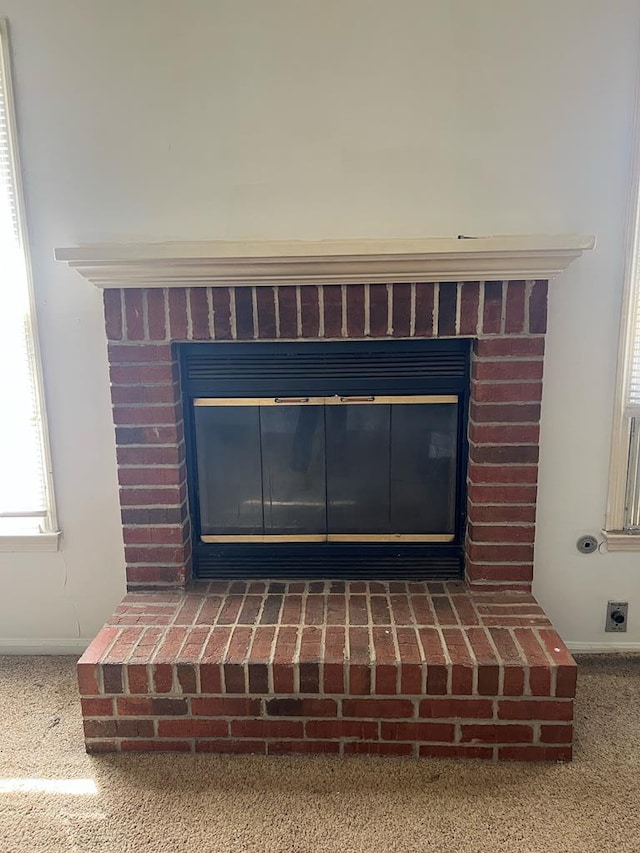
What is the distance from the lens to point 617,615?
2.17m

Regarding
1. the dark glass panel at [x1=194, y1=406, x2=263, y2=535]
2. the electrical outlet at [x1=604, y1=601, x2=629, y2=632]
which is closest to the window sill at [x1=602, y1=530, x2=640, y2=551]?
the electrical outlet at [x1=604, y1=601, x2=629, y2=632]

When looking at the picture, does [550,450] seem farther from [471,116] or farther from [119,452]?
[119,452]

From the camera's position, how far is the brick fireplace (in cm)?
171

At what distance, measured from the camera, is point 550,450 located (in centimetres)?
208

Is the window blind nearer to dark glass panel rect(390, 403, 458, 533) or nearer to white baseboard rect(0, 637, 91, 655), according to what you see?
white baseboard rect(0, 637, 91, 655)

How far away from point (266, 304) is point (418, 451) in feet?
2.32

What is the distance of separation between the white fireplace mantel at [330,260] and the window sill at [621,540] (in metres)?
0.90

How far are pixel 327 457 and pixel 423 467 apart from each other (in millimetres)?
330

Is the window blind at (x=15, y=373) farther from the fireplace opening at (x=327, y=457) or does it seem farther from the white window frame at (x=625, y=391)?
the white window frame at (x=625, y=391)

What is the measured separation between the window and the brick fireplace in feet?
0.99

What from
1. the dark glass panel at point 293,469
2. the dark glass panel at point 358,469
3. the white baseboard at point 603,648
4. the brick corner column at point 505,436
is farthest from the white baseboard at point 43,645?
the white baseboard at point 603,648

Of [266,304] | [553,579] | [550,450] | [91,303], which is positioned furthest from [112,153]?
[553,579]

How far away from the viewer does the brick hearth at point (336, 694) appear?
1698 millimetres

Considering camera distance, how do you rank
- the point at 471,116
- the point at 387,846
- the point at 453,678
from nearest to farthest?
the point at 387,846 < the point at 453,678 < the point at 471,116
